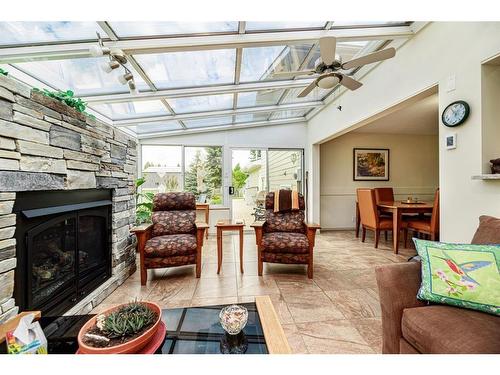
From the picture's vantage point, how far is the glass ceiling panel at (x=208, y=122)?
4762mm

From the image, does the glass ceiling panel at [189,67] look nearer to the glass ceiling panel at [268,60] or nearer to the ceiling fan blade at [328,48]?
the glass ceiling panel at [268,60]

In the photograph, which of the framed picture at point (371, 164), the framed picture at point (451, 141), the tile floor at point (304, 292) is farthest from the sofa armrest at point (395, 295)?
the framed picture at point (371, 164)

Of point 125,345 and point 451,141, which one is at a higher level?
point 451,141

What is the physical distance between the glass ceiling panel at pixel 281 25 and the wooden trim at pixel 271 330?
2333mm

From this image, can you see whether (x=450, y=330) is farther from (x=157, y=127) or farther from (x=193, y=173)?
(x=157, y=127)

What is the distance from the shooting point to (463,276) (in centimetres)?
113

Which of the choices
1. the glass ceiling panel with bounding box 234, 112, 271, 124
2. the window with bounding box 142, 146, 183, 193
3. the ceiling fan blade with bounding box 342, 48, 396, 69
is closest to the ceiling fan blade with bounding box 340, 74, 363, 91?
the ceiling fan blade with bounding box 342, 48, 396, 69

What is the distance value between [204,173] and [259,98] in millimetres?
2219

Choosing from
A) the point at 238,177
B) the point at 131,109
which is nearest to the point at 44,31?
the point at 131,109

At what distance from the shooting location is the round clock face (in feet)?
6.07

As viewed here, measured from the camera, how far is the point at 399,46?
2.54 meters

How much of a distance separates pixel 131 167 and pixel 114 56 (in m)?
1.36

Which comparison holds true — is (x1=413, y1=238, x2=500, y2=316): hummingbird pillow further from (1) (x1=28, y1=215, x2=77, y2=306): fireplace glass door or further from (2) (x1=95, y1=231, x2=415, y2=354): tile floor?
(1) (x1=28, y1=215, x2=77, y2=306): fireplace glass door
